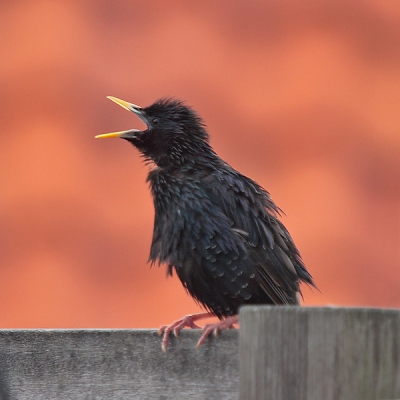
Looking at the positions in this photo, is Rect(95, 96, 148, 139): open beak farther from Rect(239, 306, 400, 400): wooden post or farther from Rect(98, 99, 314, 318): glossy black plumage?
Rect(239, 306, 400, 400): wooden post

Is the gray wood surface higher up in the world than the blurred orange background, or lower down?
lower down

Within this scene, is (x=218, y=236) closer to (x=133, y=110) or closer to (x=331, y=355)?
(x=133, y=110)

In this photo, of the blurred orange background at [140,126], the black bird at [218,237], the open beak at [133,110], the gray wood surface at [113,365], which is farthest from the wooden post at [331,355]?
the blurred orange background at [140,126]

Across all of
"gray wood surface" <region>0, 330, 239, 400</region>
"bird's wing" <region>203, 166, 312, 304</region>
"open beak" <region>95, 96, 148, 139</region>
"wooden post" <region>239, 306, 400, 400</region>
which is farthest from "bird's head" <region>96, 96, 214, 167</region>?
"wooden post" <region>239, 306, 400, 400</region>

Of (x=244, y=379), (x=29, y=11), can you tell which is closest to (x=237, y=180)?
(x=29, y=11)

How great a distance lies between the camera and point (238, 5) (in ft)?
17.0

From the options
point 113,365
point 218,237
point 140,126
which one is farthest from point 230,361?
point 140,126

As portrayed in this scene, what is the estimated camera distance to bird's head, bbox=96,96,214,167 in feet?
13.9

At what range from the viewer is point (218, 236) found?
3.78m

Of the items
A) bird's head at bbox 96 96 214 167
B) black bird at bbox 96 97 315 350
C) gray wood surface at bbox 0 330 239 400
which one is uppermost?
bird's head at bbox 96 96 214 167

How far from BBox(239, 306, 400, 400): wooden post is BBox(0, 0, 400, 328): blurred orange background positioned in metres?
3.08

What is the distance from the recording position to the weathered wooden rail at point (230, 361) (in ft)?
6.24

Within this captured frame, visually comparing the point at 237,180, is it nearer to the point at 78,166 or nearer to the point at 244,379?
the point at 78,166

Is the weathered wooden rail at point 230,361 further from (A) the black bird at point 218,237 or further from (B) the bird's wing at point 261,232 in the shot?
(B) the bird's wing at point 261,232
